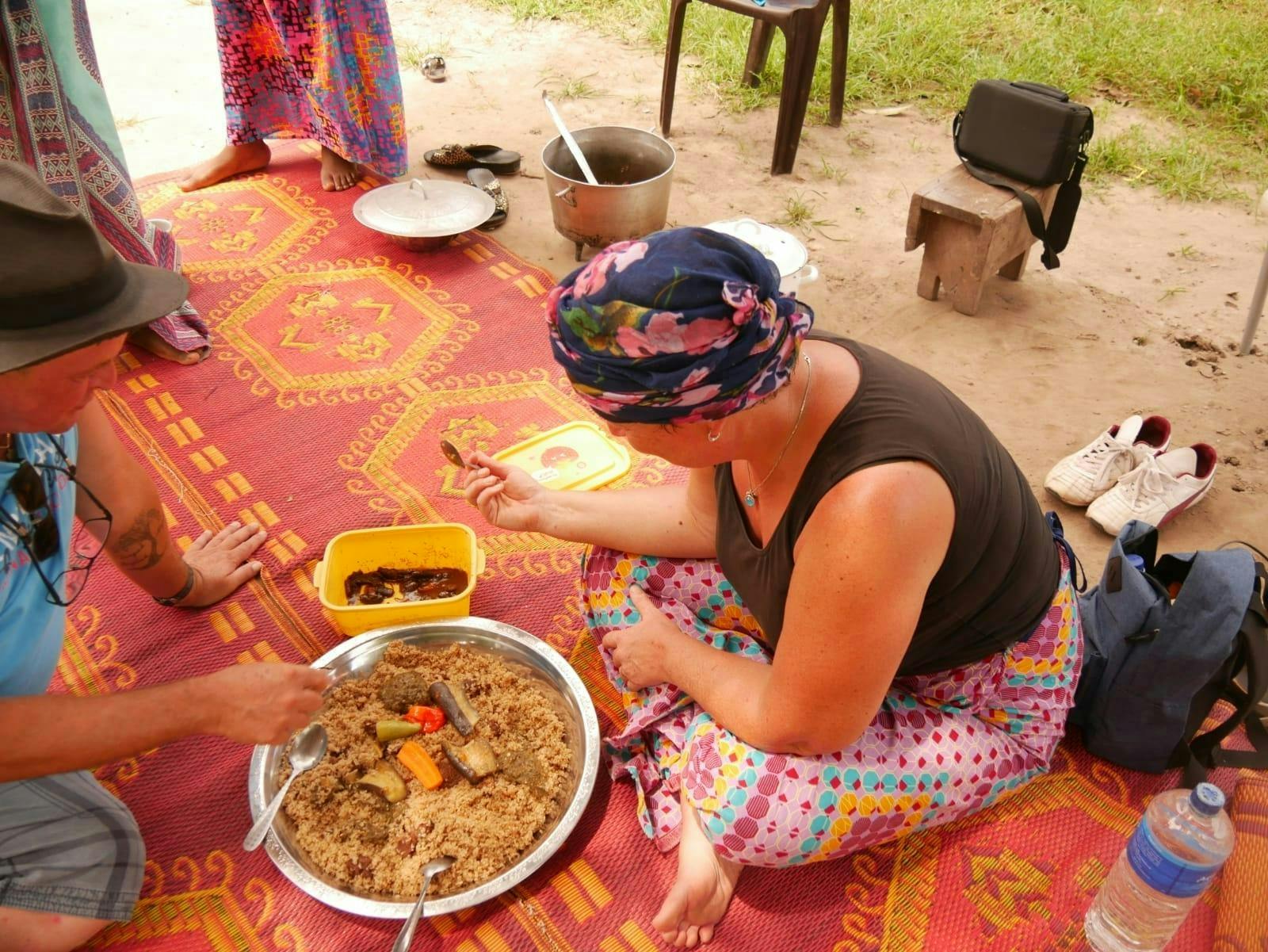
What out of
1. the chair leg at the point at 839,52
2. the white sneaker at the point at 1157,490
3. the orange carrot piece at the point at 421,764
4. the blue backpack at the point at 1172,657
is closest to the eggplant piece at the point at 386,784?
the orange carrot piece at the point at 421,764

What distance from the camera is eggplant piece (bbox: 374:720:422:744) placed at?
1.79 m

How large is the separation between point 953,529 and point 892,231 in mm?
2855

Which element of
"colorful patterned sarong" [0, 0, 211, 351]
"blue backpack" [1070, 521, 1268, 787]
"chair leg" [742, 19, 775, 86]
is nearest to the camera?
"blue backpack" [1070, 521, 1268, 787]

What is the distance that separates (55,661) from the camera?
5.58 feet

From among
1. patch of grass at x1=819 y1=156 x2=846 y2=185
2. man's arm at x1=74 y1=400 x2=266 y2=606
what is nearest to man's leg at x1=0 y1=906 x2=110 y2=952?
man's arm at x1=74 y1=400 x2=266 y2=606

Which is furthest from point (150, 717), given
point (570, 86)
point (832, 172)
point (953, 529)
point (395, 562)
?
point (570, 86)

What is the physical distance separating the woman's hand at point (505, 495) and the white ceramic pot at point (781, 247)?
1.26 m

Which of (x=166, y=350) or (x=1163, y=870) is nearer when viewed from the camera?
(x=1163, y=870)

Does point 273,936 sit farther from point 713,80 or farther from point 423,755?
point 713,80

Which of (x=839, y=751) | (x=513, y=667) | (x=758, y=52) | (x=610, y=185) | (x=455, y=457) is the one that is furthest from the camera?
(x=758, y=52)

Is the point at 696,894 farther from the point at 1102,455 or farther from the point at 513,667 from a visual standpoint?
the point at 1102,455

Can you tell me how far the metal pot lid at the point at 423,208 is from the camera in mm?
3391

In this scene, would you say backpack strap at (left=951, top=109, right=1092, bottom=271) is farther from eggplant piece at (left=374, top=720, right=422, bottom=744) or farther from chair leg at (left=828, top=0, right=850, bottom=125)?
eggplant piece at (left=374, top=720, right=422, bottom=744)

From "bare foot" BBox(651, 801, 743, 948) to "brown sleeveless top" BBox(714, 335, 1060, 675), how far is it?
0.40 meters
